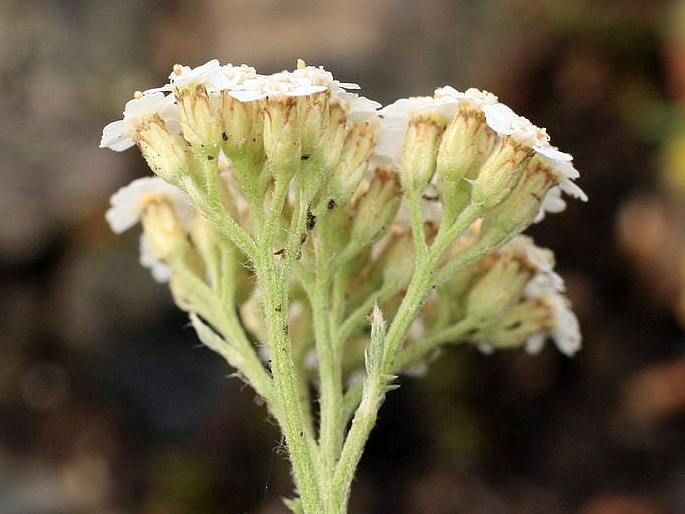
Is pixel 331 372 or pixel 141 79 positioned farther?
pixel 141 79

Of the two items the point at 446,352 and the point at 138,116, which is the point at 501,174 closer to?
the point at 138,116

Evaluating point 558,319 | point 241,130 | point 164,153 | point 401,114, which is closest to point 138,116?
point 164,153

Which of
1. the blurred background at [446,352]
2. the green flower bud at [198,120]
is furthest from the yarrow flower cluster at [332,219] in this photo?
Answer: the blurred background at [446,352]

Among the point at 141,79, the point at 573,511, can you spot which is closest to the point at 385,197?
the point at 573,511

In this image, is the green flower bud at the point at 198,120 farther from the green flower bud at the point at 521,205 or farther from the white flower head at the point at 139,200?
the green flower bud at the point at 521,205

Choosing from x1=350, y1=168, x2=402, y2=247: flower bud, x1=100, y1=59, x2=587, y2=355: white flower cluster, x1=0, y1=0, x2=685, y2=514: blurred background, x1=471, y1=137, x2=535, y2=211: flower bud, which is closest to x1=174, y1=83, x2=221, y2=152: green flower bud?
x1=100, y1=59, x2=587, y2=355: white flower cluster

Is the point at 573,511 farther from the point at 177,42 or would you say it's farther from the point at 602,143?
the point at 177,42

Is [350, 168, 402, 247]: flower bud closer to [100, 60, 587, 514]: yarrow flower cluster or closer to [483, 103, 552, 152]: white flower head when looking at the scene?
[100, 60, 587, 514]: yarrow flower cluster
